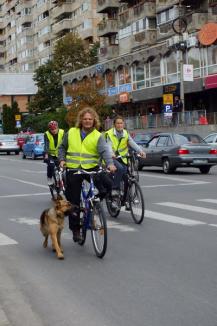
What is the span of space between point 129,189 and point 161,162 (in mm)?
12321

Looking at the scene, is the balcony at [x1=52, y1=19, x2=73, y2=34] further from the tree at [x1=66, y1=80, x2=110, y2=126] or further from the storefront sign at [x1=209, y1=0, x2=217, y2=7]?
the storefront sign at [x1=209, y1=0, x2=217, y2=7]

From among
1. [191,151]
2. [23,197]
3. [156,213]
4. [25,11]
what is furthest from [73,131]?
[25,11]

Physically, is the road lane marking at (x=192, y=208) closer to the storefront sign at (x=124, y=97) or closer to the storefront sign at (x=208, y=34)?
the storefront sign at (x=208, y=34)

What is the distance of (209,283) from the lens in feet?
21.2

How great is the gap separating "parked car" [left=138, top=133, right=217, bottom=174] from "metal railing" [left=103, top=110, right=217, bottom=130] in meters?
15.0

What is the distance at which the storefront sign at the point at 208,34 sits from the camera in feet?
141

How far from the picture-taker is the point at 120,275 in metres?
7.00

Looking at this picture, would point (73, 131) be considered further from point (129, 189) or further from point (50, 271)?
point (129, 189)

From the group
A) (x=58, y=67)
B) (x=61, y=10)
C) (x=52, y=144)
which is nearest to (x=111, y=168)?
(x=52, y=144)

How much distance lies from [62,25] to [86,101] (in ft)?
119

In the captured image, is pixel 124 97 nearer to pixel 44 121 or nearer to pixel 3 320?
pixel 44 121

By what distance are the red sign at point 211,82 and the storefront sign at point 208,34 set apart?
2614 millimetres

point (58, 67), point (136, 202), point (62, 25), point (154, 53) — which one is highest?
point (62, 25)

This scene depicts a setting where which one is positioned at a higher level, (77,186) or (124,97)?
(124,97)
